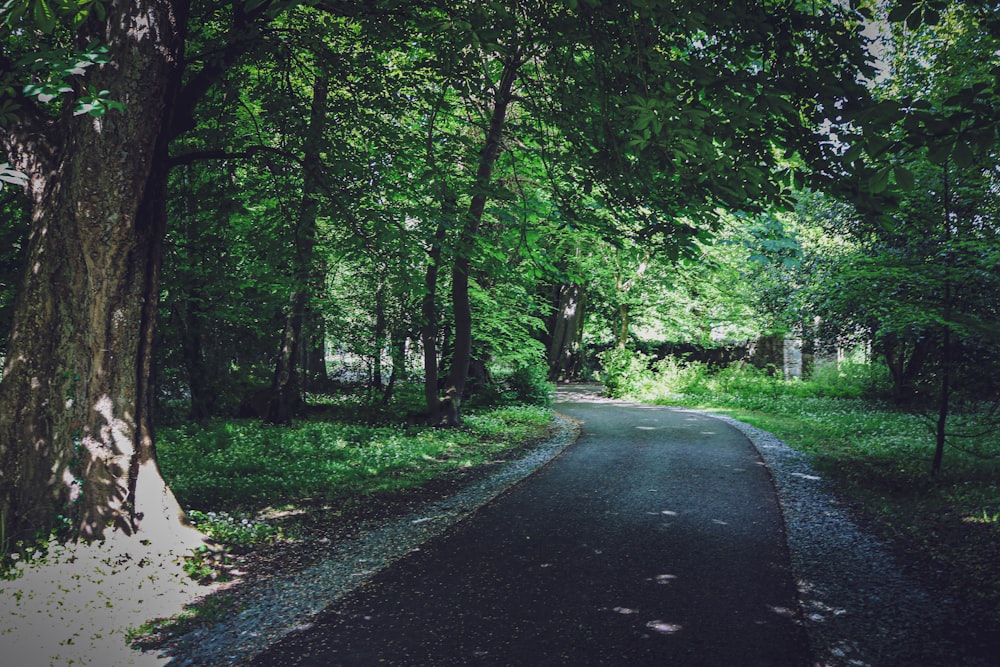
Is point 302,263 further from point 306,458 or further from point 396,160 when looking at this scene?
point 306,458

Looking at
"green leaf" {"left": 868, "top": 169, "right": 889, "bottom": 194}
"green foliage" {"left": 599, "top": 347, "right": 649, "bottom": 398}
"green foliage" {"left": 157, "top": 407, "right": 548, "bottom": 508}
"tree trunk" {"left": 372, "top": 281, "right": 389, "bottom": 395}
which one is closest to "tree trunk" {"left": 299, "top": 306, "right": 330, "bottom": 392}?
"tree trunk" {"left": 372, "top": 281, "right": 389, "bottom": 395}

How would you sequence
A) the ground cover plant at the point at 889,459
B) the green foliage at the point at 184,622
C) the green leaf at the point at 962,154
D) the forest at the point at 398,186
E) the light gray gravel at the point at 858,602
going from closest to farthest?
the green leaf at the point at 962,154 < the light gray gravel at the point at 858,602 < the green foliage at the point at 184,622 < the forest at the point at 398,186 < the ground cover plant at the point at 889,459

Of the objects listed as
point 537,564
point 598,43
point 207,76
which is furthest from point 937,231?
point 207,76

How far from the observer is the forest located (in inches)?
206

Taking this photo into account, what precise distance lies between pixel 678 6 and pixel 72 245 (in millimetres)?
5860

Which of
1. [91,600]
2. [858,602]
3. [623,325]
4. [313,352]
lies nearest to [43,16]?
[91,600]

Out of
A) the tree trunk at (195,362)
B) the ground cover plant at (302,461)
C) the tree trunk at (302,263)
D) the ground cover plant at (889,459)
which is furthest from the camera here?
the tree trunk at (195,362)

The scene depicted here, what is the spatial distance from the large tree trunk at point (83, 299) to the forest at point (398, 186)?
0.07ft

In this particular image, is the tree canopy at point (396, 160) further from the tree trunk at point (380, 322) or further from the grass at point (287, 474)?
the tree trunk at point (380, 322)

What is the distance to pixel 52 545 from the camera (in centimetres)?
529

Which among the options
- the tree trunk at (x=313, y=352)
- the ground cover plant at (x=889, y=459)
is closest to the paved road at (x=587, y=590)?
the ground cover plant at (x=889, y=459)

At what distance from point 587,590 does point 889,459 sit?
8.12 metres

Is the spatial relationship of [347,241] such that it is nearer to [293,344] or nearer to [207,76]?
[207,76]

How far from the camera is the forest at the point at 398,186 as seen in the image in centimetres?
524
